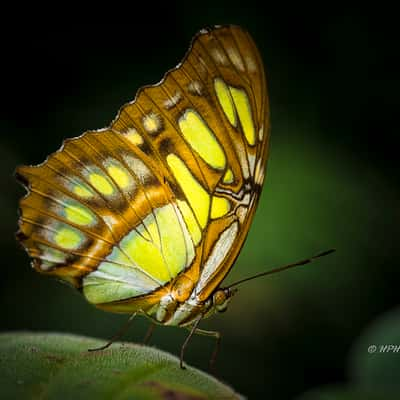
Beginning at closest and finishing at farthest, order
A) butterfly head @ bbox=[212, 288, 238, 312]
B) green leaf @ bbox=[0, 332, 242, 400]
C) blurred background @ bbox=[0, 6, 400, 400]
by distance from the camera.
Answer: green leaf @ bbox=[0, 332, 242, 400] < butterfly head @ bbox=[212, 288, 238, 312] < blurred background @ bbox=[0, 6, 400, 400]

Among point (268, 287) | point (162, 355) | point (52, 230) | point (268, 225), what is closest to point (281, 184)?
point (268, 225)

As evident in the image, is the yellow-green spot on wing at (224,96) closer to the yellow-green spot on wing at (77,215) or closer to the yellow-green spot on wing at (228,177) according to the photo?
the yellow-green spot on wing at (228,177)

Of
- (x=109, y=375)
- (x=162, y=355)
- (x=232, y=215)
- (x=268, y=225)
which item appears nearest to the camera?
(x=109, y=375)

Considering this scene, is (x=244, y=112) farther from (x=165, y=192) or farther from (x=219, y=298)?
(x=219, y=298)

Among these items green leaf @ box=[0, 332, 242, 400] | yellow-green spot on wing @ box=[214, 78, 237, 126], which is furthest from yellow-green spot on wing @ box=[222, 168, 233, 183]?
green leaf @ box=[0, 332, 242, 400]

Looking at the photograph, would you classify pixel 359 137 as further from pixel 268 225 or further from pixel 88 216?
pixel 88 216

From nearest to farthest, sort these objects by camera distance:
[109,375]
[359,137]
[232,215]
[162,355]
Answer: [109,375], [162,355], [232,215], [359,137]

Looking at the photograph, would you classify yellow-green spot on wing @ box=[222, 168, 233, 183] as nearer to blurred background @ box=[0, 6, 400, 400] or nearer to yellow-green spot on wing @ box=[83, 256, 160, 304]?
yellow-green spot on wing @ box=[83, 256, 160, 304]

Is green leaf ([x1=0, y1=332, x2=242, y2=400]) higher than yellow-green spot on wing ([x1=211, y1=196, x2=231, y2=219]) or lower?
lower
